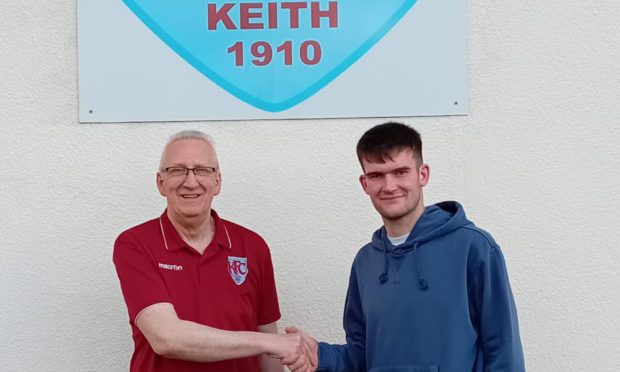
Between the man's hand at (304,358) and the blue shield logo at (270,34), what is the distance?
0.94 meters

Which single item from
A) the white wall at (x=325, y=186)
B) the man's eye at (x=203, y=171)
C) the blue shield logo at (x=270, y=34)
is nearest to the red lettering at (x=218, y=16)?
the blue shield logo at (x=270, y=34)

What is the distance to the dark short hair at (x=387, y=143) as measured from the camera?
2.28 m

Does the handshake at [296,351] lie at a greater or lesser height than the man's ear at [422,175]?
lesser

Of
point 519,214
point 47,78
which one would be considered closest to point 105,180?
point 47,78

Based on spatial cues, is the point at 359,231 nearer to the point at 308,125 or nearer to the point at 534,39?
the point at 308,125

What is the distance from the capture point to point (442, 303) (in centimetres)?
221

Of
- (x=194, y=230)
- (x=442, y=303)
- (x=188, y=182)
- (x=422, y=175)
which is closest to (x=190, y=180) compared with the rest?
(x=188, y=182)

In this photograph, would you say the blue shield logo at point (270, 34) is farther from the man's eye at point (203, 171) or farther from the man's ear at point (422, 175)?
the man's ear at point (422, 175)

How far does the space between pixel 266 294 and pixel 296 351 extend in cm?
25

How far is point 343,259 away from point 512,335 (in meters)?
0.93

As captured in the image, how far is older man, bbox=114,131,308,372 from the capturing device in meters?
2.34

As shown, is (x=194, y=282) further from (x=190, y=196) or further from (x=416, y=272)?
(x=416, y=272)

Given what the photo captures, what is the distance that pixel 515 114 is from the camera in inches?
116

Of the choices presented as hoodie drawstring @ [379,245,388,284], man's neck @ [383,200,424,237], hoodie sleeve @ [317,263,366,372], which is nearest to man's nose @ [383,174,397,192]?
man's neck @ [383,200,424,237]
